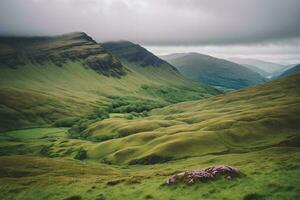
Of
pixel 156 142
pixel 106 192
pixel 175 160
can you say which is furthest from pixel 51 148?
pixel 106 192

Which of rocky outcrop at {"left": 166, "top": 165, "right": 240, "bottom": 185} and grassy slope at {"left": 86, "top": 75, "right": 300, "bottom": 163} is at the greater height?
rocky outcrop at {"left": 166, "top": 165, "right": 240, "bottom": 185}

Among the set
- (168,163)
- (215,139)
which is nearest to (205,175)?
(168,163)

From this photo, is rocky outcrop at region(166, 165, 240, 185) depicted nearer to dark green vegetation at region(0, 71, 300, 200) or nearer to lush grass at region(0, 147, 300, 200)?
lush grass at region(0, 147, 300, 200)

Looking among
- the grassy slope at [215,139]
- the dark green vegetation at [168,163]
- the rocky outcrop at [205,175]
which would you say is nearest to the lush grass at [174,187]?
the dark green vegetation at [168,163]

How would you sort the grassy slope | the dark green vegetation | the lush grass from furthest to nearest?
the grassy slope, the dark green vegetation, the lush grass

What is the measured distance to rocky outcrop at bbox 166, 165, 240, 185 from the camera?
44.1m

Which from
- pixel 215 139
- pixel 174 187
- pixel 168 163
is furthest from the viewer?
pixel 215 139

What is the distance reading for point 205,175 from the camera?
145ft

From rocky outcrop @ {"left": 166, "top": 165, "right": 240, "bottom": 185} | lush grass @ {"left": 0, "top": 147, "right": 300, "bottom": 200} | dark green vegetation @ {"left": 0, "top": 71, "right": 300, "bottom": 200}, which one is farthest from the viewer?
rocky outcrop @ {"left": 166, "top": 165, "right": 240, "bottom": 185}

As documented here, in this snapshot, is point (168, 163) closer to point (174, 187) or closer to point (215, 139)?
point (215, 139)

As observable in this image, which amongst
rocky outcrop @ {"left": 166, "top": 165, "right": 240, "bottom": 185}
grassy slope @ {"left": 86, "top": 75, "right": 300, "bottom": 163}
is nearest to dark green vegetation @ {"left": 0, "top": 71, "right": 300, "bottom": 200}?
grassy slope @ {"left": 86, "top": 75, "right": 300, "bottom": 163}

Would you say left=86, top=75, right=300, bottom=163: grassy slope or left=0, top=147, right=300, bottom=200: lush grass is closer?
left=0, top=147, right=300, bottom=200: lush grass

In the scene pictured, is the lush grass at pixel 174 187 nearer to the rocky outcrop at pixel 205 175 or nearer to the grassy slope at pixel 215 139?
the rocky outcrop at pixel 205 175

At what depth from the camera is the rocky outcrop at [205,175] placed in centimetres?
4412
